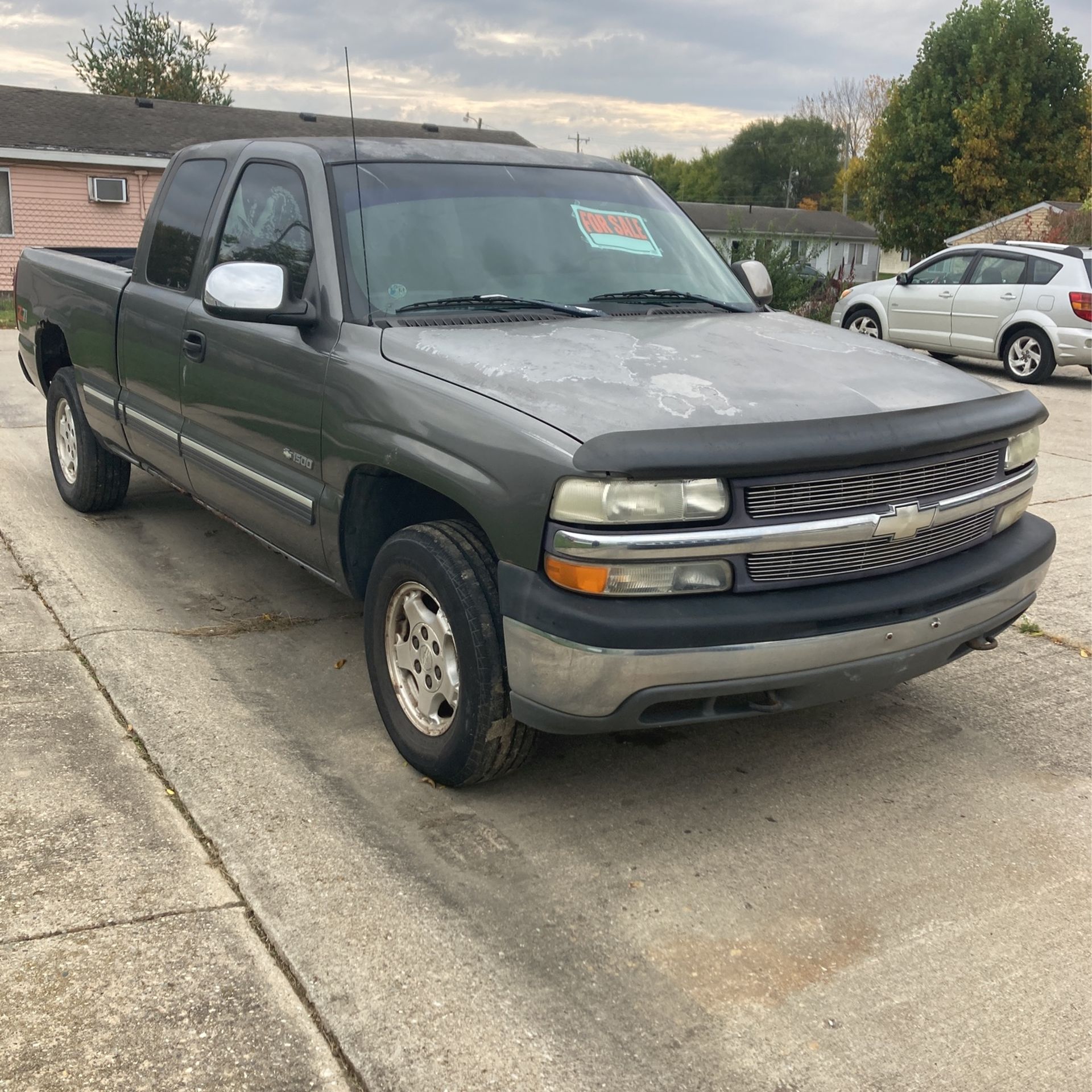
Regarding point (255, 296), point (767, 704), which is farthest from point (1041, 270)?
point (767, 704)

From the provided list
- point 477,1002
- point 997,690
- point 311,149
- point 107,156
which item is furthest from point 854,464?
point 107,156

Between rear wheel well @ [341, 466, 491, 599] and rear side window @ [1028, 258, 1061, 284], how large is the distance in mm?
11759

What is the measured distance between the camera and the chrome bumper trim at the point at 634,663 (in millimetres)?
2938

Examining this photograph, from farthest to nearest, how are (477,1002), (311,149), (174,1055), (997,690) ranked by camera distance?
(997,690), (311,149), (477,1002), (174,1055)

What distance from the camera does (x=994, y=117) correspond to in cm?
3916

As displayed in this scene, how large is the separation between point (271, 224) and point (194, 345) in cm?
62

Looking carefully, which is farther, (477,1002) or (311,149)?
(311,149)

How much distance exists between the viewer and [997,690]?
4562mm

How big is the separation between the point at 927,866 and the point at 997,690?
1.49 m

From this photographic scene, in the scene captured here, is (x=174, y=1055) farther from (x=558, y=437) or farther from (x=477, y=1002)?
(x=558, y=437)

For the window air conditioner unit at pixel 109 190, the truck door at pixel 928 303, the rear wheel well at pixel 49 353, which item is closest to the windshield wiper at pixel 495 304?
the rear wheel well at pixel 49 353

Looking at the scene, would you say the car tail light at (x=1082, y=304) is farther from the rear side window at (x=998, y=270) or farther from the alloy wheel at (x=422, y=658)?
the alloy wheel at (x=422, y=658)

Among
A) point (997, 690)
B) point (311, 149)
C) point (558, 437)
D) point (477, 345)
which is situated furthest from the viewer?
point (997, 690)

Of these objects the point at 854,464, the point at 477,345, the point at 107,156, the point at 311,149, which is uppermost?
the point at 107,156
